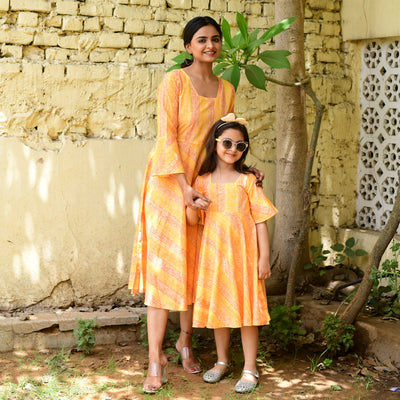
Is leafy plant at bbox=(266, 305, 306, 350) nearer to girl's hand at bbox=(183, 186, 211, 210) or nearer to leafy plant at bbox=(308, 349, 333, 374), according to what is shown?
leafy plant at bbox=(308, 349, 333, 374)

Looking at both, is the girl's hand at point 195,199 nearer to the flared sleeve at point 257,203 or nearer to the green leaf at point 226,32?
the flared sleeve at point 257,203

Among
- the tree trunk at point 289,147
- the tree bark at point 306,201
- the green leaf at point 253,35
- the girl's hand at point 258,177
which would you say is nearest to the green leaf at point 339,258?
the tree trunk at point 289,147

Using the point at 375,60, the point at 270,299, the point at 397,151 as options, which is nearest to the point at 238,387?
the point at 270,299

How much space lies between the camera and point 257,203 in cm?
344

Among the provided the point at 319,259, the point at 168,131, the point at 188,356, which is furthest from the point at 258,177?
the point at 319,259

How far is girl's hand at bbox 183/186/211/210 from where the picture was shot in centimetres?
331

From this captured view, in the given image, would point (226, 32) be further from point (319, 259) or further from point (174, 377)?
point (174, 377)

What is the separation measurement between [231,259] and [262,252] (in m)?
0.18

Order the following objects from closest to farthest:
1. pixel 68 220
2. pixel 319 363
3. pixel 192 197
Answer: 1. pixel 192 197
2. pixel 319 363
3. pixel 68 220

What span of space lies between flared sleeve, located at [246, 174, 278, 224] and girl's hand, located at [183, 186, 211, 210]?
10.1 inches

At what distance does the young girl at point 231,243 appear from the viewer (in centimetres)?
339

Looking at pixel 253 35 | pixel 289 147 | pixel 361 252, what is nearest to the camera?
pixel 253 35

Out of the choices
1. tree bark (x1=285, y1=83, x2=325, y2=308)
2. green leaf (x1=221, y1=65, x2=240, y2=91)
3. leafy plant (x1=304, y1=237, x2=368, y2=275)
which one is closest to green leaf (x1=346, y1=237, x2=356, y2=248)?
leafy plant (x1=304, y1=237, x2=368, y2=275)

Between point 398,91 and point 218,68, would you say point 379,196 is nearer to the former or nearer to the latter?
point 398,91
